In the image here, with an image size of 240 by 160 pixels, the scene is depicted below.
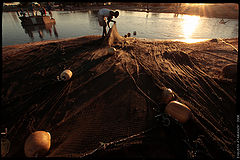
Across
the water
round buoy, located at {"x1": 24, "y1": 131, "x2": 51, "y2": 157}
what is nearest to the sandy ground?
round buoy, located at {"x1": 24, "y1": 131, "x2": 51, "y2": 157}

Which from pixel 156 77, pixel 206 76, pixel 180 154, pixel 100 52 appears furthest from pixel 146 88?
pixel 100 52

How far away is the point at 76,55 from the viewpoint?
8.20m

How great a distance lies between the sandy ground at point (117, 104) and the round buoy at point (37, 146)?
0.92ft

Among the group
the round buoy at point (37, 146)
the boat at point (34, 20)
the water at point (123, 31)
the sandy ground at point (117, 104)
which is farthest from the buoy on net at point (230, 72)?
the boat at point (34, 20)

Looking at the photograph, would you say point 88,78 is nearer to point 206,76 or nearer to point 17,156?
point 17,156

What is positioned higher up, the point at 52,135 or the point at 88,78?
the point at 88,78

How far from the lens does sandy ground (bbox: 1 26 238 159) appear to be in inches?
133

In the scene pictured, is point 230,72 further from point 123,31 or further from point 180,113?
point 123,31

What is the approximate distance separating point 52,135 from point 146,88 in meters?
4.49

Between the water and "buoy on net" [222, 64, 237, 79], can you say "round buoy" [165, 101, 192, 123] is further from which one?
the water

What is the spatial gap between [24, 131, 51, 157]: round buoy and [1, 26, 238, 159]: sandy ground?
0.92 ft

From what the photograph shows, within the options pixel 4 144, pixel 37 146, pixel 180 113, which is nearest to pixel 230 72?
pixel 180 113

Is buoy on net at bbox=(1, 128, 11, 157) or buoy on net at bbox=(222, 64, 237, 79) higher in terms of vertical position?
buoy on net at bbox=(222, 64, 237, 79)

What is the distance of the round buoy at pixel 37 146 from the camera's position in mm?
3017
